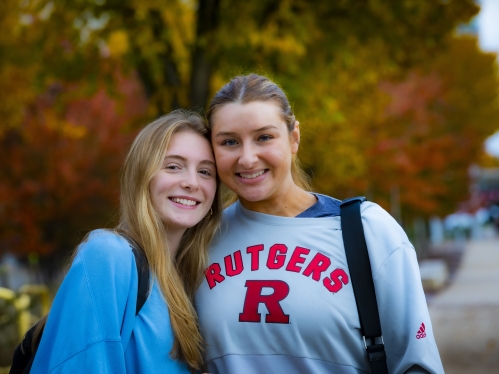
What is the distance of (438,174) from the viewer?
60.9 feet

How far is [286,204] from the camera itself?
3.10 metres

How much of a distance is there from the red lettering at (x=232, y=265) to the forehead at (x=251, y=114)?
1.97 feet

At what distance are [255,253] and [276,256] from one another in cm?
11

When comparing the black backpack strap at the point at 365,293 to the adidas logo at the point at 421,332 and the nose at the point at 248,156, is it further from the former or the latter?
the nose at the point at 248,156

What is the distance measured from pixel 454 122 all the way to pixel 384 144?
7.42 metres

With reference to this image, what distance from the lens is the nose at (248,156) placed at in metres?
2.89

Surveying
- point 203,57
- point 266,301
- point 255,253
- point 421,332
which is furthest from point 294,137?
point 203,57

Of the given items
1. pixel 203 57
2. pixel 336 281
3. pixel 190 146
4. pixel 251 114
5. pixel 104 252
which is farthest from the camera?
pixel 203 57

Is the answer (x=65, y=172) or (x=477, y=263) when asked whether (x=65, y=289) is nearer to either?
(x=65, y=172)

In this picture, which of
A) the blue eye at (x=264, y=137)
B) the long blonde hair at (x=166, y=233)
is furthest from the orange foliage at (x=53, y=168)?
the blue eye at (x=264, y=137)

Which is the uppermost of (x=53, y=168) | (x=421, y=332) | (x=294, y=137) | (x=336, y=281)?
(x=53, y=168)

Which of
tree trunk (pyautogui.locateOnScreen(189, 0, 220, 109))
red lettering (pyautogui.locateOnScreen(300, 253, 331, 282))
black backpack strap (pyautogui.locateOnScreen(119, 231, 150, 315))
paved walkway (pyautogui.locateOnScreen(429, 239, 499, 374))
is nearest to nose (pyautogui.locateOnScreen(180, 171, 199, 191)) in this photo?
black backpack strap (pyautogui.locateOnScreen(119, 231, 150, 315))

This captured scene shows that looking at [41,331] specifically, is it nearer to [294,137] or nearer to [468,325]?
[294,137]

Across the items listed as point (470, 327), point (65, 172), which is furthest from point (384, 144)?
point (65, 172)
